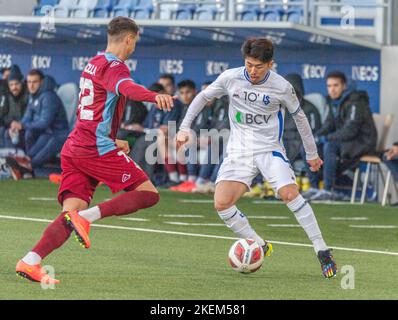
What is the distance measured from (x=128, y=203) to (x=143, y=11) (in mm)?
14556

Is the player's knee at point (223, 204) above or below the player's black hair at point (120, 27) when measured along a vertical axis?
below

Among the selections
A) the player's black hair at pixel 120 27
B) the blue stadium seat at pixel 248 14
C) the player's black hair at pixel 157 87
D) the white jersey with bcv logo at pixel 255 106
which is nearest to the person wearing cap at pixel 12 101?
the player's black hair at pixel 157 87

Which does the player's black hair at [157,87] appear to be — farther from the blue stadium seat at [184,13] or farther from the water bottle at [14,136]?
the water bottle at [14,136]

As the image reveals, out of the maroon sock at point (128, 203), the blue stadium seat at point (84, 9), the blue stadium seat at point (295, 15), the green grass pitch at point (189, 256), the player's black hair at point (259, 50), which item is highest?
the blue stadium seat at point (84, 9)

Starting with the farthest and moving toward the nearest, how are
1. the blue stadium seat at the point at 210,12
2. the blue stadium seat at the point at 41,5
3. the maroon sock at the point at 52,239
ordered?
the blue stadium seat at the point at 41,5
the blue stadium seat at the point at 210,12
the maroon sock at the point at 52,239

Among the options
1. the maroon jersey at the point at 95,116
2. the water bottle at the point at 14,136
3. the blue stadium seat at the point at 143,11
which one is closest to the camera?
the maroon jersey at the point at 95,116

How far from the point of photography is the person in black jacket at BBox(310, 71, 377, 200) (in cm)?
2038

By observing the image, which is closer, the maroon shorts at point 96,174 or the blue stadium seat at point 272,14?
the maroon shorts at point 96,174

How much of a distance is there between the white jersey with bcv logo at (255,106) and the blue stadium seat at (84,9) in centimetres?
1426

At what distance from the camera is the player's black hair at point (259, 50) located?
37.0ft

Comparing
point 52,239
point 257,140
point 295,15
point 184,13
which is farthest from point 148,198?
point 184,13
